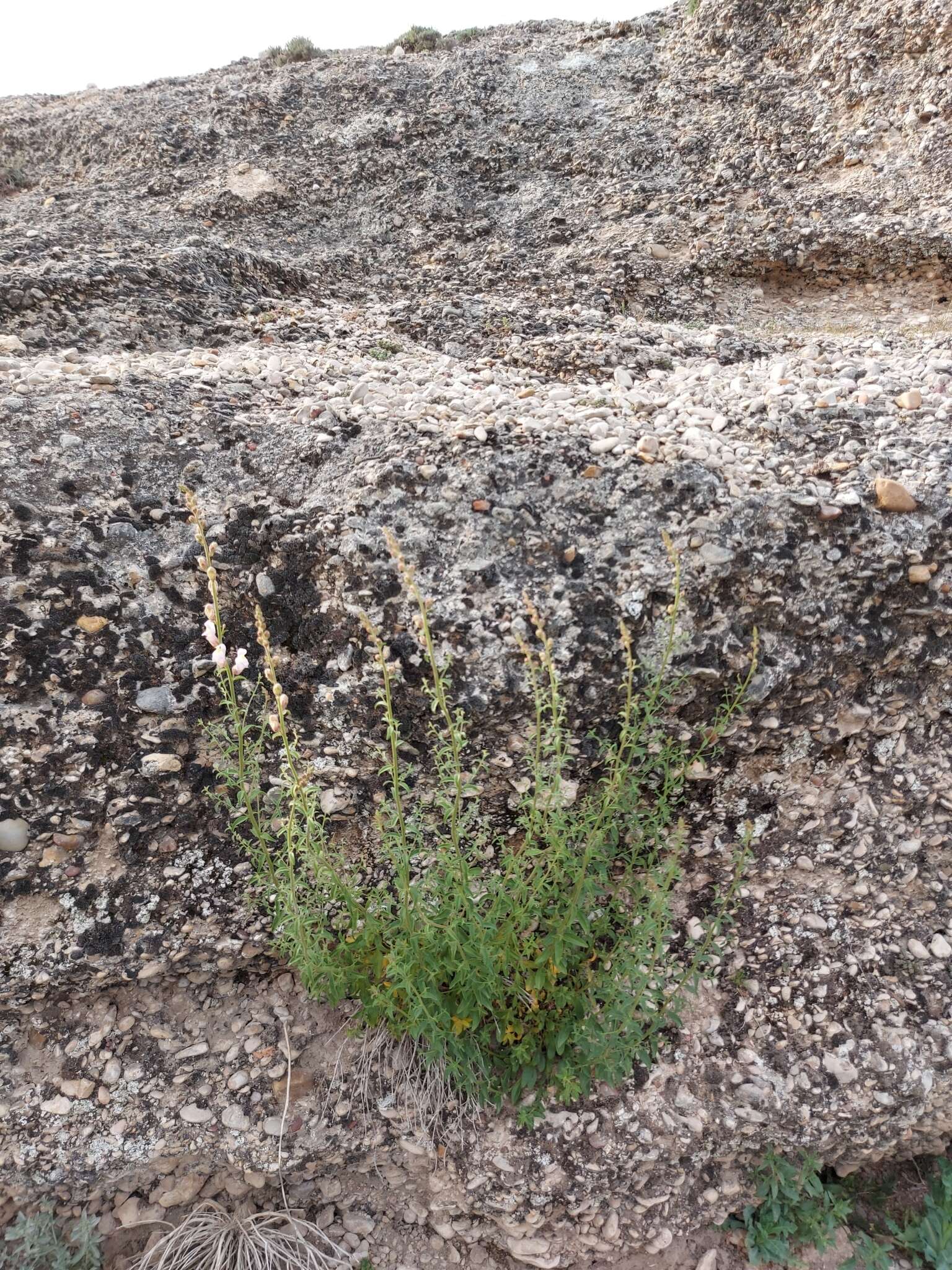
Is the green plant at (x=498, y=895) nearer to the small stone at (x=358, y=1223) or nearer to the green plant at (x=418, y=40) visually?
the small stone at (x=358, y=1223)

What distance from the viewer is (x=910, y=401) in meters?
4.54

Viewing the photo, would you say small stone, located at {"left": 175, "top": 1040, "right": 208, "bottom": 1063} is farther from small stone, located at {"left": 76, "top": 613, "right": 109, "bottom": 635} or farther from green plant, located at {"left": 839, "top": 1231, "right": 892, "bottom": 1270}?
green plant, located at {"left": 839, "top": 1231, "right": 892, "bottom": 1270}

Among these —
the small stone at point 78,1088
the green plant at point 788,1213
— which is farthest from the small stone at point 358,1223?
the green plant at point 788,1213

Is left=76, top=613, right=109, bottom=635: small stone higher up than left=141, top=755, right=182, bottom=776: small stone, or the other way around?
left=76, top=613, right=109, bottom=635: small stone

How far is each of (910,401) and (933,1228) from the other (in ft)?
13.9

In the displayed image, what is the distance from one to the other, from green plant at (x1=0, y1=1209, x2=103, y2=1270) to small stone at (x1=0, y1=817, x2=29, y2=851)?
5.39 ft

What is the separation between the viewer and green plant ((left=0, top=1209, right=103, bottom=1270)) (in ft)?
11.0

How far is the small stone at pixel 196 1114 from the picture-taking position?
3.47m

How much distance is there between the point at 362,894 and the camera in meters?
3.45

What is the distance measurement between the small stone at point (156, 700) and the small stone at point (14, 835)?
76cm

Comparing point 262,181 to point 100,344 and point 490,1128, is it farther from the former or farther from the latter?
point 490,1128

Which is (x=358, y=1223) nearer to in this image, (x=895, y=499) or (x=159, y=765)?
(x=159, y=765)

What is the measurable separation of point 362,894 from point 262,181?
30.5 ft

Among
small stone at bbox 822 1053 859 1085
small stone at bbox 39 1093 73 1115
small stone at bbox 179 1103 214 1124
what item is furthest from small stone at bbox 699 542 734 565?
small stone at bbox 39 1093 73 1115
